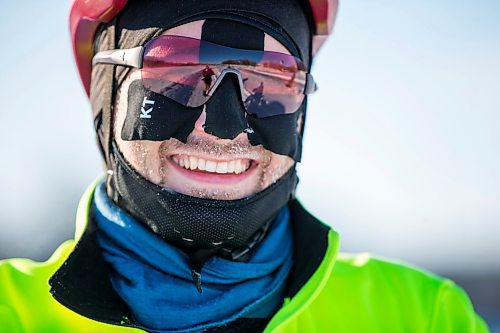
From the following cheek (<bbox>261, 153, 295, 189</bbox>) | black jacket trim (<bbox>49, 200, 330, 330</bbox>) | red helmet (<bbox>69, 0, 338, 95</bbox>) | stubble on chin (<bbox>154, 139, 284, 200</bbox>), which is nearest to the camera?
black jacket trim (<bbox>49, 200, 330, 330</bbox>)

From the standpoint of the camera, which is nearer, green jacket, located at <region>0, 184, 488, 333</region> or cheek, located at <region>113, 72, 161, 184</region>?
green jacket, located at <region>0, 184, 488, 333</region>

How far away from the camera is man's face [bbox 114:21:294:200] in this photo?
2.62 m

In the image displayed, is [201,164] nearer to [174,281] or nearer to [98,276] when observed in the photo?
[174,281]

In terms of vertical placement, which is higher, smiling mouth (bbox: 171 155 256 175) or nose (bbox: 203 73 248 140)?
nose (bbox: 203 73 248 140)

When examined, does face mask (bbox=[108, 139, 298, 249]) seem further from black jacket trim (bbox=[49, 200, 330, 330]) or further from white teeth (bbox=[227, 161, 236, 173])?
black jacket trim (bbox=[49, 200, 330, 330])

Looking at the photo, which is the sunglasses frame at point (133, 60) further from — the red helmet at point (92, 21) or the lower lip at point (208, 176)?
the lower lip at point (208, 176)

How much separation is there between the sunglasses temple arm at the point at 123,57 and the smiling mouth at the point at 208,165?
0.42 m

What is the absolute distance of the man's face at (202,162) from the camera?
2.62 meters

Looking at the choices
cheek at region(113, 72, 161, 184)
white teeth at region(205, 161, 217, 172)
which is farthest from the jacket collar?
white teeth at region(205, 161, 217, 172)

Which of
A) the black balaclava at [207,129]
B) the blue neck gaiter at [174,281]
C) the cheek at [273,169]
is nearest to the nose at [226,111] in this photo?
the black balaclava at [207,129]

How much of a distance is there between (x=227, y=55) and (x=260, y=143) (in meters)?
0.38

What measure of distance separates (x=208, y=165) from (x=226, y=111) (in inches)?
9.0

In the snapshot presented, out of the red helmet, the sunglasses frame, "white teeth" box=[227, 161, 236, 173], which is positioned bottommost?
"white teeth" box=[227, 161, 236, 173]

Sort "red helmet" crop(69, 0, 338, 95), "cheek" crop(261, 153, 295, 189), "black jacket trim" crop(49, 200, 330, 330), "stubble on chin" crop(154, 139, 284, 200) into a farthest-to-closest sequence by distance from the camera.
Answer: "red helmet" crop(69, 0, 338, 95)
"cheek" crop(261, 153, 295, 189)
"stubble on chin" crop(154, 139, 284, 200)
"black jacket trim" crop(49, 200, 330, 330)
